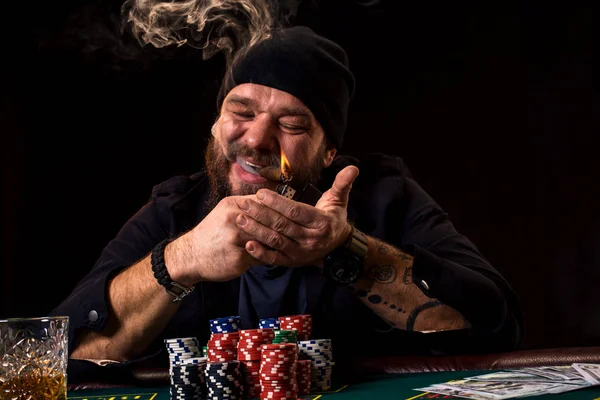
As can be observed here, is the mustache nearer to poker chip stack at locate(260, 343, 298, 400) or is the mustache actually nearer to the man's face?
the man's face

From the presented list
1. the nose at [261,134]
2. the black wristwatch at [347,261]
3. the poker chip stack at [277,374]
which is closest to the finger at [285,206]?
the black wristwatch at [347,261]

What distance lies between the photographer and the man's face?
8.87 feet

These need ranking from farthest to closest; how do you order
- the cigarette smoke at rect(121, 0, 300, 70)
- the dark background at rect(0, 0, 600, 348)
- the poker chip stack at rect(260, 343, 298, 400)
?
the dark background at rect(0, 0, 600, 348)
the cigarette smoke at rect(121, 0, 300, 70)
the poker chip stack at rect(260, 343, 298, 400)

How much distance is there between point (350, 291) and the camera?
91.7 inches

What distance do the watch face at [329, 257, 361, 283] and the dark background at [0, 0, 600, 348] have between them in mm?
2730

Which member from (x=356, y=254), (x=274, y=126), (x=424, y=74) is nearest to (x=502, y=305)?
(x=356, y=254)

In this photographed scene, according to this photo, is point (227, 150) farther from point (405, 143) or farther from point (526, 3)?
point (526, 3)

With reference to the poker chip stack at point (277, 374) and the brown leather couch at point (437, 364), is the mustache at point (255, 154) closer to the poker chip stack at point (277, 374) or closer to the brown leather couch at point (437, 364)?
the brown leather couch at point (437, 364)

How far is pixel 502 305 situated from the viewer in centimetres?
243

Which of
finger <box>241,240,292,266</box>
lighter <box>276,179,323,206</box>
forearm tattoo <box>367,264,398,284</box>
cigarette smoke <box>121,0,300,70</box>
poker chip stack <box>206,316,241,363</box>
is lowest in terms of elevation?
poker chip stack <box>206,316,241,363</box>

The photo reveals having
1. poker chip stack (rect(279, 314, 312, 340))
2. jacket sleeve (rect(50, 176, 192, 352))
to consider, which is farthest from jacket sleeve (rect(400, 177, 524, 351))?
jacket sleeve (rect(50, 176, 192, 352))

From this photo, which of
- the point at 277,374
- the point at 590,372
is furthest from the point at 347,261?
the point at 590,372

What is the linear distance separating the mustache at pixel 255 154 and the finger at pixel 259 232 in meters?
0.73

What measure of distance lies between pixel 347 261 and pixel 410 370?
0.39m
